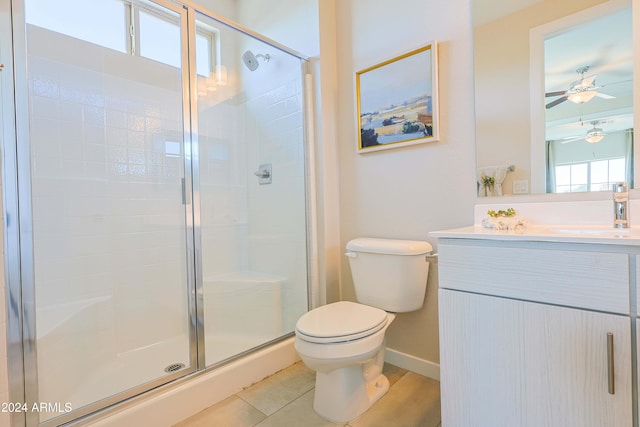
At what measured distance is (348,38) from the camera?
1.89 meters

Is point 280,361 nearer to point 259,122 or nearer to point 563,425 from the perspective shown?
point 563,425

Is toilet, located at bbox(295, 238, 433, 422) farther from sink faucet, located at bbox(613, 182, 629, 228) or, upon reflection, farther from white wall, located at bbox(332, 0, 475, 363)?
sink faucet, located at bbox(613, 182, 629, 228)

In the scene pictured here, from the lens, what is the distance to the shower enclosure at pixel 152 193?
57.6 inches

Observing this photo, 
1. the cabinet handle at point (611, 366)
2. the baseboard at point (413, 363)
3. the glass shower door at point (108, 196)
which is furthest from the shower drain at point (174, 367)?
the cabinet handle at point (611, 366)

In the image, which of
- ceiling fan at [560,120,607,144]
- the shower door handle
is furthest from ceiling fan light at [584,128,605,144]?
the shower door handle

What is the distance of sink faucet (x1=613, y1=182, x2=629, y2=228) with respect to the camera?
1032mm

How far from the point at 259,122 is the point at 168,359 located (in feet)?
5.21

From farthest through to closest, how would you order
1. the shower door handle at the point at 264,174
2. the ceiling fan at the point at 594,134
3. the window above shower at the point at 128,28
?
the shower door handle at the point at 264,174 < the window above shower at the point at 128,28 < the ceiling fan at the point at 594,134

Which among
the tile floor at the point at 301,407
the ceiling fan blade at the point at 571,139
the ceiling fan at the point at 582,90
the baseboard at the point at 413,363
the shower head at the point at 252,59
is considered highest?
the shower head at the point at 252,59

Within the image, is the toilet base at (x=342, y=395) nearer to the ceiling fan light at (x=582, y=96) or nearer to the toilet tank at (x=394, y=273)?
the toilet tank at (x=394, y=273)

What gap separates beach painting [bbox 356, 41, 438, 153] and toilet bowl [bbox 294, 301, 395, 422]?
917 millimetres

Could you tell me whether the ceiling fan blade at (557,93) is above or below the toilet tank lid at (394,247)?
above

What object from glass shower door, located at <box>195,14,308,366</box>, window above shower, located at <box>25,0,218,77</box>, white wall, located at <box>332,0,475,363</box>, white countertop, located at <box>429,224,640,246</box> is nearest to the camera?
white countertop, located at <box>429,224,640,246</box>

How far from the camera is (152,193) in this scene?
186 cm
